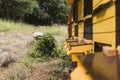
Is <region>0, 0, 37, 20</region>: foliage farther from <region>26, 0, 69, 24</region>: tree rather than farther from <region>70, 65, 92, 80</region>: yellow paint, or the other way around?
<region>70, 65, 92, 80</region>: yellow paint

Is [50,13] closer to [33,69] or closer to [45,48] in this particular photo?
[45,48]

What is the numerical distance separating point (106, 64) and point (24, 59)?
9.96 m

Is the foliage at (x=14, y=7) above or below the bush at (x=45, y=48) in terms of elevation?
above

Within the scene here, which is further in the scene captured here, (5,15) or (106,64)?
(5,15)

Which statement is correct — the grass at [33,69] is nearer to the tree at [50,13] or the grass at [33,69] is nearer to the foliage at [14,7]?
the foliage at [14,7]

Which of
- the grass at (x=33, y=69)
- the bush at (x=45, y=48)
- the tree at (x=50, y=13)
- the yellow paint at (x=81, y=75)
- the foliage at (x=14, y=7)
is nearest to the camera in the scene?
the yellow paint at (x=81, y=75)

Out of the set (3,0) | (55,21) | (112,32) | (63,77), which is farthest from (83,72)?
(55,21)

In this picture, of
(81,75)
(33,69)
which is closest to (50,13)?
(33,69)

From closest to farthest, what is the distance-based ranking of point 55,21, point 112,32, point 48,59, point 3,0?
1. point 112,32
2. point 48,59
3. point 3,0
4. point 55,21

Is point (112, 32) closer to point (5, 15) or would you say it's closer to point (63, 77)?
point (63, 77)

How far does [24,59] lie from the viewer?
11508 mm

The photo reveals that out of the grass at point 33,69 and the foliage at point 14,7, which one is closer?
the grass at point 33,69

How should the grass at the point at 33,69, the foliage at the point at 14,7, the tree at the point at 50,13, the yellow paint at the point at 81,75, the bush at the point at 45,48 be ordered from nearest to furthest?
the yellow paint at the point at 81,75 < the grass at the point at 33,69 < the bush at the point at 45,48 < the foliage at the point at 14,7 < the tree at the point at 50,13

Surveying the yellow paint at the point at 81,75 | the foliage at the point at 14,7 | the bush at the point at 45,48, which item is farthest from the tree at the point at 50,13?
the yellow paint at the point at 81,75
